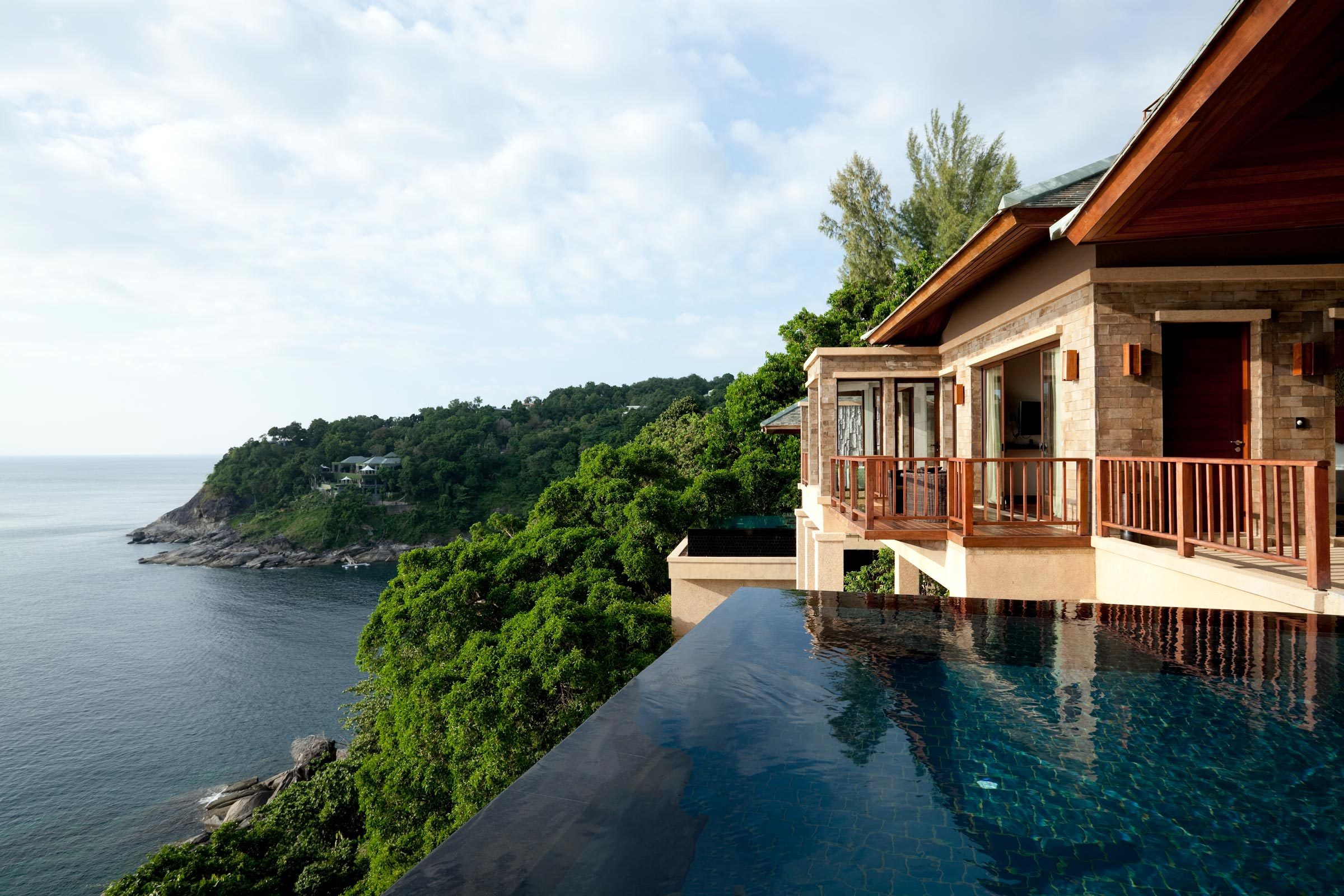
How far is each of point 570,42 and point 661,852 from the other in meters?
12.4

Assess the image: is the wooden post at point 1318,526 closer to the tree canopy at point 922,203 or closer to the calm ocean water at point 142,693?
the tree canopy at point 922,203

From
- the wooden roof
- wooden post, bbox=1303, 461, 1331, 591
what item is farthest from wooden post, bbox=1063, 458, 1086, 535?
wooden post, bbox=1303, 461, 1331, 591

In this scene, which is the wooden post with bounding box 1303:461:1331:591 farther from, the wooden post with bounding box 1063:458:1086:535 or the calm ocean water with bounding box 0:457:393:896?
the calm ocean water with bounding box 0:457:393:896

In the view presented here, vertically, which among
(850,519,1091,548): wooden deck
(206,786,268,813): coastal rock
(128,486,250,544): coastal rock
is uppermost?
(850,519,1091,548): wooden deck

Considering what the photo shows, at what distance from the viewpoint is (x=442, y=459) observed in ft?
199

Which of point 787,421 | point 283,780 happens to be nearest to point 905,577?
point 787,421

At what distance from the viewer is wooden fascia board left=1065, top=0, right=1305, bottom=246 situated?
2.76 meters

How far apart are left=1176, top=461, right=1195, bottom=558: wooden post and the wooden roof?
1.76m

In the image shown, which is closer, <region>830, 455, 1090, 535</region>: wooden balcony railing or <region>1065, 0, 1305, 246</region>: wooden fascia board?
<region>1065, 0, 1305, 246</region>: wooden fascia board

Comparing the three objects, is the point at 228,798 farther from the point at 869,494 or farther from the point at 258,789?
the point at 869,494

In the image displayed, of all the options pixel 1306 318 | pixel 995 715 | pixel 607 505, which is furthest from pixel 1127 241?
pixel 607 505

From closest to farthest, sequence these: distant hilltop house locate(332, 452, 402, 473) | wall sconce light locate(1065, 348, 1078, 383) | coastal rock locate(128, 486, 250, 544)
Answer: wall sconce light locate(1065, 348, 1078, 383)
coastal rock locate(128, 486, 250, 544)
distant hilltop house locate(332, 452, 402, 473)

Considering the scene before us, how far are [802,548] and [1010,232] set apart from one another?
25.8ft

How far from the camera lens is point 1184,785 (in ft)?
7.20
